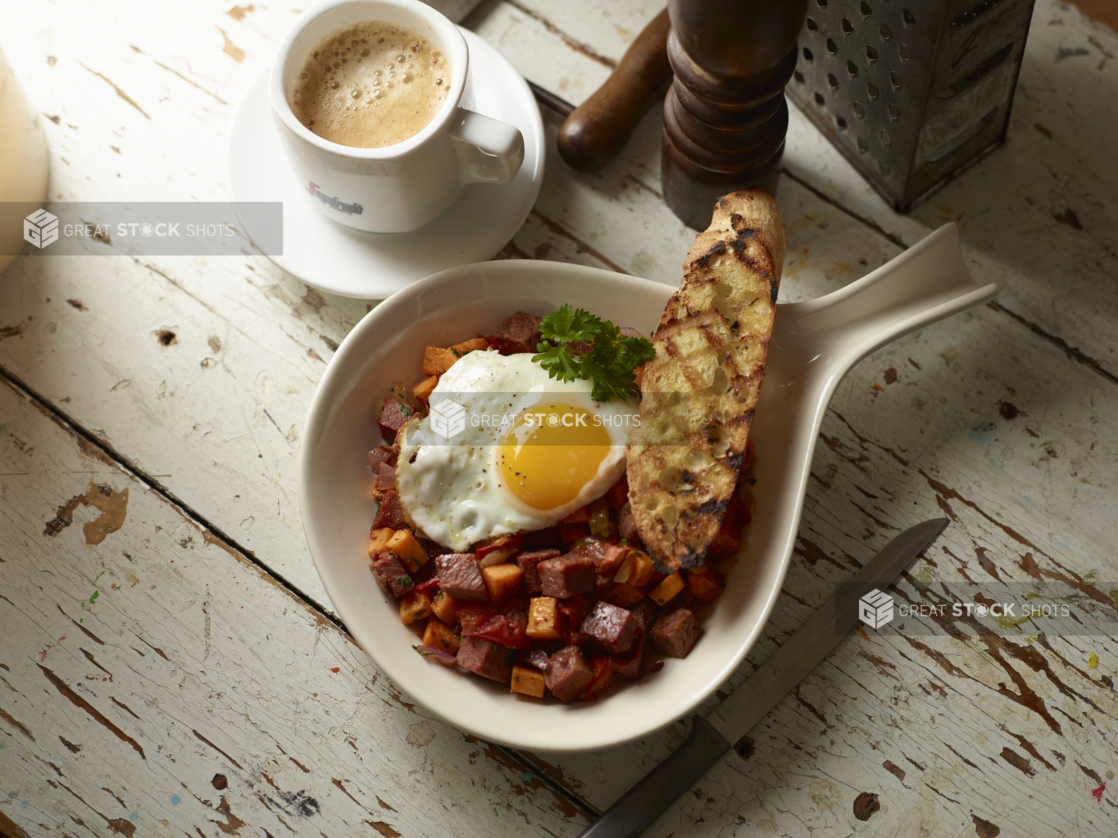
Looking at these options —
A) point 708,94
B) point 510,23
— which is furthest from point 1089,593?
point 510,23

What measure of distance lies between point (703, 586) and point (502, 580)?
0.44m

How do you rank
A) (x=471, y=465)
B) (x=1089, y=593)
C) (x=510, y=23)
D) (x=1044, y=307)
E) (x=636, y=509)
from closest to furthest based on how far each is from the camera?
(x=636, y=509) < (x=471, y=465) < (x=1089, y=593) < (x=1044, y=307) < (x=510, y=23)

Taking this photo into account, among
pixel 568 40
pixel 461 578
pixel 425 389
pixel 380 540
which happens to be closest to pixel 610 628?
pixel 461 578

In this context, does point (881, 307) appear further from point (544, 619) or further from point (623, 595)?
point (544, 619)

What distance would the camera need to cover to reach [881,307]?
188cm

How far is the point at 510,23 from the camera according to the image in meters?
2.36

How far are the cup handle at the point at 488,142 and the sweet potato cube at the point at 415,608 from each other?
3.17ft

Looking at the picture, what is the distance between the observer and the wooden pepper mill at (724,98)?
146cm

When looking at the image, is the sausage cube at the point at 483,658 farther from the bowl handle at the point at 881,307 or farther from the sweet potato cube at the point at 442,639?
the bowl handle at the point at 881,307

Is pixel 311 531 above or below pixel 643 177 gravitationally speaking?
below

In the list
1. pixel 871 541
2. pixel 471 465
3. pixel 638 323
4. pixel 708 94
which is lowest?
pixel 871 541

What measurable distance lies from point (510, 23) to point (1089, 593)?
2.13 meters

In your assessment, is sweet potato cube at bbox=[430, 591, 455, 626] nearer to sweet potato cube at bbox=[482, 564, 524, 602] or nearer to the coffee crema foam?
sweet potato cube at bbox=[482, 564, 524, 602]

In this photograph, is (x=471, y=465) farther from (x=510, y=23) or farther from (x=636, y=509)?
(x=510, y=23)
